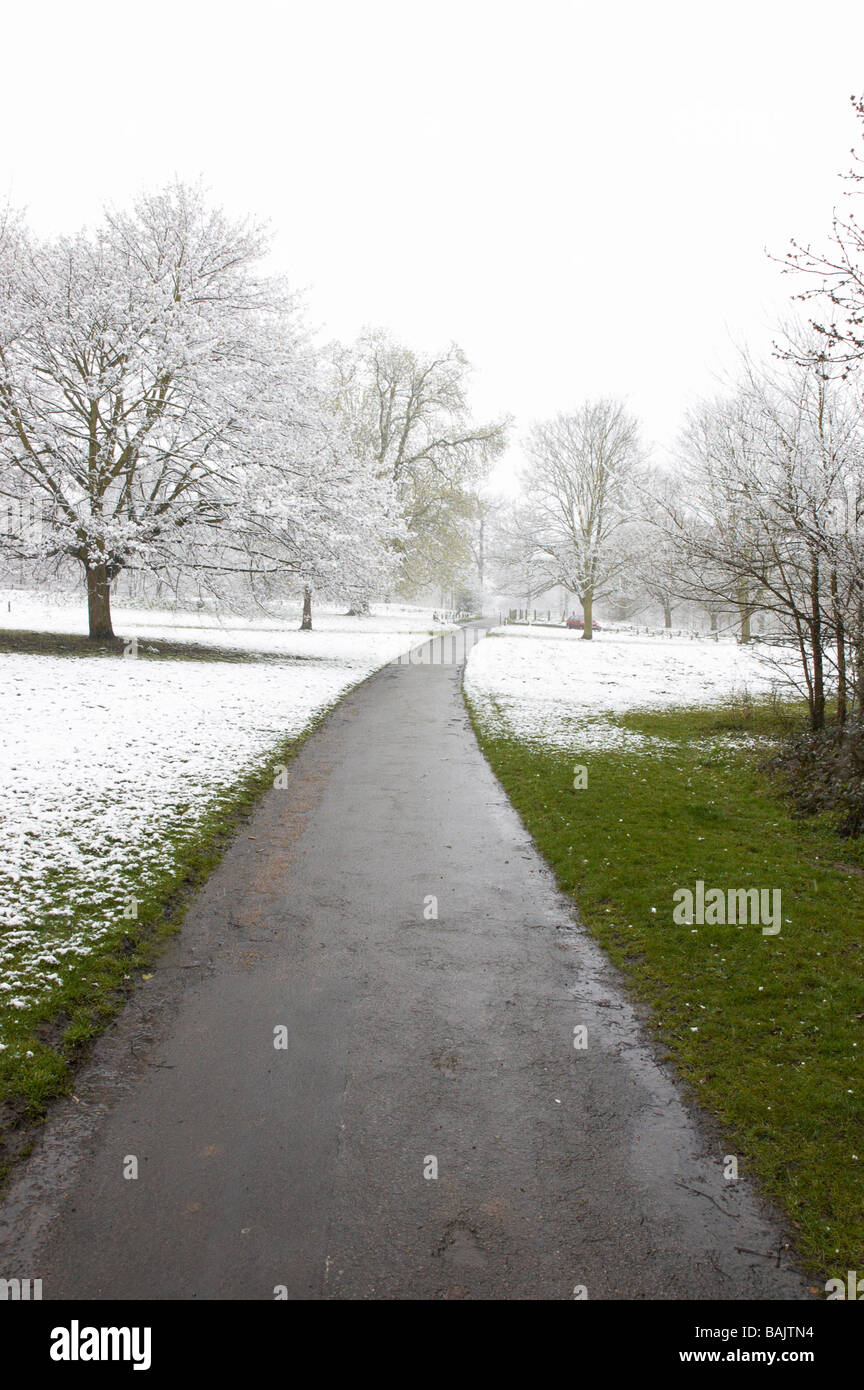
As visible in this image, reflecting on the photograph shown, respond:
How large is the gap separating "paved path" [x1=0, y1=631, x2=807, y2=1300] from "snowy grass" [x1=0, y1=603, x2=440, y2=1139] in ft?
1.58

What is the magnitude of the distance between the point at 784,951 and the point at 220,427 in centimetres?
1995

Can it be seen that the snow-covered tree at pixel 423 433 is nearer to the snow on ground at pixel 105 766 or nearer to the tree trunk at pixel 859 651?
the snow on ground at pixel 105 766

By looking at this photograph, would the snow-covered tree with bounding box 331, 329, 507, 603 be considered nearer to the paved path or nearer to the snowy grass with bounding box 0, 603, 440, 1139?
the snowy grass with bounding box 0, 603, 440, 1139

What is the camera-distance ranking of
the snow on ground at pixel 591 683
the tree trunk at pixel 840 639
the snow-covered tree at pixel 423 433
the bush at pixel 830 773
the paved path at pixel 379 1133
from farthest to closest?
the snow-covered tree at pixel 423 433
the snow on ground at pixel 591 683
the tree trunk at pixel 840 639
the bush at pixel 830 773
the paved path at pixel 379 1133

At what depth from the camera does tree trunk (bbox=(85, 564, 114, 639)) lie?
841 inches

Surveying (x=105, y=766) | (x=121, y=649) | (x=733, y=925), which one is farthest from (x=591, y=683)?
(x=733, y=925)

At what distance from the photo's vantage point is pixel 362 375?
40.7m

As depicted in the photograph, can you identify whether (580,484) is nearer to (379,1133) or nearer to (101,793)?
(101,793)

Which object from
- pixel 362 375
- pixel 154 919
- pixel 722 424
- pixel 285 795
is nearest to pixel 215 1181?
pixel 154 919

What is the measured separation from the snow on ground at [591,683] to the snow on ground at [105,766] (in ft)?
14.6

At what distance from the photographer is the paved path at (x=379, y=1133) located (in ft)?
10.1

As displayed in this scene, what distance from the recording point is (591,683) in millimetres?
21766

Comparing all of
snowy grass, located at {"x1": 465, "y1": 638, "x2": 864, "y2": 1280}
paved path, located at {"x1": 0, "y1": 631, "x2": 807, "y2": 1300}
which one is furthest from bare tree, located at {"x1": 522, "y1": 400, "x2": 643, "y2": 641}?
paved path, located at {"x1": 0, "y1": 631, "x2": 807, "y2": 1300}

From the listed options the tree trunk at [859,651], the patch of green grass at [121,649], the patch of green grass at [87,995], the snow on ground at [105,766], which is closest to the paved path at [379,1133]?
the patch of green grass at [87,995]
